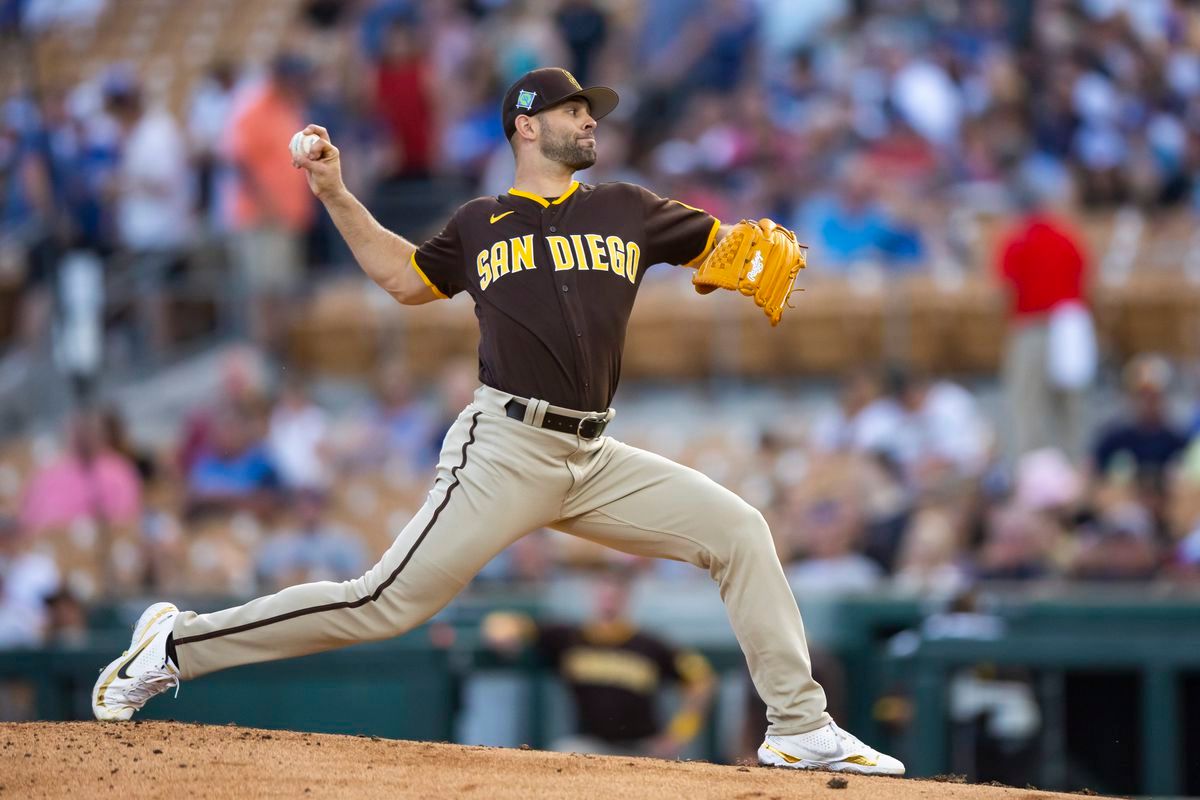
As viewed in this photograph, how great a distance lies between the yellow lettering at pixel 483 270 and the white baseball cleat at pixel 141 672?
1326mm

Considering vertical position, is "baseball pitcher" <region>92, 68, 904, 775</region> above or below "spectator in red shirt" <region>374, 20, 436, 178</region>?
below

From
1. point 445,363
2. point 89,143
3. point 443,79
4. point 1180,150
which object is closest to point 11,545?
point 445,363

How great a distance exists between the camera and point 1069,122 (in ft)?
41.5

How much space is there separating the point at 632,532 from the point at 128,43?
13493 millimetres

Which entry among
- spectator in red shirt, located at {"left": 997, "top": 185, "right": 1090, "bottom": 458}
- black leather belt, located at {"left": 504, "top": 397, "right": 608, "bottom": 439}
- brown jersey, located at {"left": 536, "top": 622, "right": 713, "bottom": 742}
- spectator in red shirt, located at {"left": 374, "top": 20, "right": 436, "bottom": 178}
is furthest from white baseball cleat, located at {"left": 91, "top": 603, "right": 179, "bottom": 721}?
spectator in red shirt, located at {"left": 374, "top": 20, "right": 436, "bottom": 178}

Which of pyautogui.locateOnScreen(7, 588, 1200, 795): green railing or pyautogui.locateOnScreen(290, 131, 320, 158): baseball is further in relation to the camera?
pyautogui.locateOnScreen(7, 588, 1200, 795): green railing

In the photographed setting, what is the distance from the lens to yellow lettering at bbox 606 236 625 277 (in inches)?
207

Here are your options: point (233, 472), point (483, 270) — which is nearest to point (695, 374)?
point (233, 472)

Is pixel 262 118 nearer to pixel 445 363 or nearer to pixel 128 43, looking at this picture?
pixel 445 363

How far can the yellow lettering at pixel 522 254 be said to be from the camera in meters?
5.23

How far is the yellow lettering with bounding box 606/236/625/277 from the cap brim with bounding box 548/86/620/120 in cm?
37

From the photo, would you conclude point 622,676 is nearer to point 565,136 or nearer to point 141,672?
point 141,672

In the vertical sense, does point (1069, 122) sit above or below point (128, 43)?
below

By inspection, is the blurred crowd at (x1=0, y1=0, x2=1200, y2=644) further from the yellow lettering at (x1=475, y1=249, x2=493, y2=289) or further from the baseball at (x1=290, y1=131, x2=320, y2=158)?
the baseball at (x1=290, y1=131, x2=320, y2=158)
